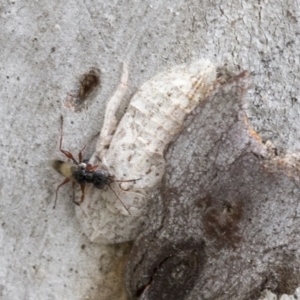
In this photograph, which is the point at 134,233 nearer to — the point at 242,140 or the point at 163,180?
the point at 163,180

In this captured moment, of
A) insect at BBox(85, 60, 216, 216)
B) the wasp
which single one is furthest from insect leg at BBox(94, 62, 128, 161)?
the wasp

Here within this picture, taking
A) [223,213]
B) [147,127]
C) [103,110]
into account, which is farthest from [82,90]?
[223,213]

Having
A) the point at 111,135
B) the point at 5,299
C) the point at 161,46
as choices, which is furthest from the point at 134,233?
the point at 161,46

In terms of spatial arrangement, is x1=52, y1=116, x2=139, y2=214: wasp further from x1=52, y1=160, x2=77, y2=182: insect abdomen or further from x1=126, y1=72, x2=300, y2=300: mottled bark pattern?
x1=126, y1=72, x2=300, y2=300: mottled bark pattern

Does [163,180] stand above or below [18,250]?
above

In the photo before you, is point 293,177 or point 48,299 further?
point 48,299

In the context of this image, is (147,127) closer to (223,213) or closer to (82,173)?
(82,173)

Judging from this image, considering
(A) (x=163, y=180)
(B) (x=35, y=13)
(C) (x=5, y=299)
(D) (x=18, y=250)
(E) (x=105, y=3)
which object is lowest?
(C) (x=5, y=299)

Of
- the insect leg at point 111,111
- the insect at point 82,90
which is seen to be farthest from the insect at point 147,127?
the insect at point 82,90
